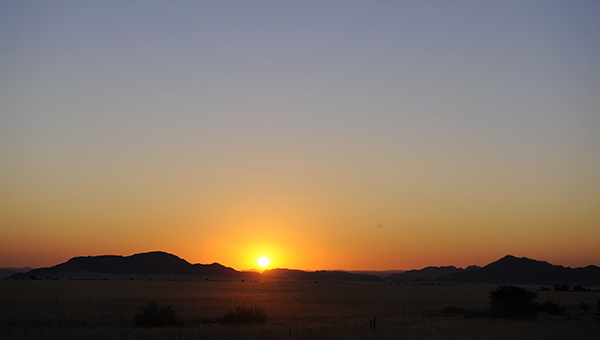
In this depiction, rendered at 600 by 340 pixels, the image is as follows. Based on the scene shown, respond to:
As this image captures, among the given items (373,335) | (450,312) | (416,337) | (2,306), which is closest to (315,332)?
(373,335)

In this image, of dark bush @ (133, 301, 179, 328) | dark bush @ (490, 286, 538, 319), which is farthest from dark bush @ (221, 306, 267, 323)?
dark bush @ (490, 286, 538, 319)

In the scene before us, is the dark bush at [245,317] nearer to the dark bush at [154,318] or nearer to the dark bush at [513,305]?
the dark bush at [154,318]

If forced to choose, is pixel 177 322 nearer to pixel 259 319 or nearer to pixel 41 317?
pixel 259 319

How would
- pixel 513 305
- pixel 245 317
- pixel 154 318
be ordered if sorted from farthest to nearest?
pixel 513 305
pixel 245 317
pixel 154 318

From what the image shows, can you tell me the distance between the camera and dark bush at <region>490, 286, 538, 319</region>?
42.2 m

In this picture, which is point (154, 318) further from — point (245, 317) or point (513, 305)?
point (513, 305)

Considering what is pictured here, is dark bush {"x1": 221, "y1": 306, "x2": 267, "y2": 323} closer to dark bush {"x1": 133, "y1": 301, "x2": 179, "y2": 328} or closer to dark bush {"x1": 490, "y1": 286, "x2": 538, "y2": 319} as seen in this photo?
dark bush {"x1": 133, "y1": 301, "x2": 179, "y2": 328}

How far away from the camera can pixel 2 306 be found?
156ft

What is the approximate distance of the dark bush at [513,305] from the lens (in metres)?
42.2

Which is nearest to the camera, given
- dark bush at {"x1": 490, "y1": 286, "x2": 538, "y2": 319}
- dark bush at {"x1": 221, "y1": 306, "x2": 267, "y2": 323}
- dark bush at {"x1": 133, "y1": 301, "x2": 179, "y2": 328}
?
dark bush at {"x1": 133, "y1": 301, "x2": 179, "y2": 328}

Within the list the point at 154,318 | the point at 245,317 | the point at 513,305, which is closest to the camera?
the point at 154,318

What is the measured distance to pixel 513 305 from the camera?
→ 141 feet

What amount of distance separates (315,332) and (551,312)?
26908 millimetres

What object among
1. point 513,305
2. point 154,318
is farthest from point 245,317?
point 513,305
